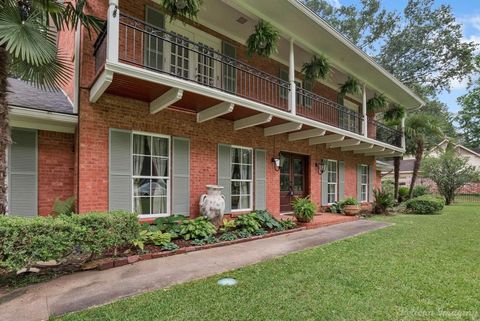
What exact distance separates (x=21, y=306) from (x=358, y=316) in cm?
397

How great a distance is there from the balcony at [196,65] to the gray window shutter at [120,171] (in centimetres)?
153

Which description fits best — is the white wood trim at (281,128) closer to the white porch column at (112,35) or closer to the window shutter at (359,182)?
the white porch column at (112,35)

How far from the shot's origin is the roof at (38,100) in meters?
5.86

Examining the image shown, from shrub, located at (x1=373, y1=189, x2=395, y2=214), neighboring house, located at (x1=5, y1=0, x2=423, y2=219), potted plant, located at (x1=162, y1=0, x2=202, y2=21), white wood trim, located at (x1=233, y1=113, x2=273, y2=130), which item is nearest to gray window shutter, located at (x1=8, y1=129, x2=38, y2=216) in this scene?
neighboring house, located at (x1=5, y1=0, x2=423, y2=219)

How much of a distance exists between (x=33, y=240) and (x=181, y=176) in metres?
3.59

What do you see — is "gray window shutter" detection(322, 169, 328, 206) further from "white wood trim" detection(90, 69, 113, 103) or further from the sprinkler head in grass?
"white wood trim" detection(90, 69, 113, 103)

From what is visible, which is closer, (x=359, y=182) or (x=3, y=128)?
(x=3, y=128)

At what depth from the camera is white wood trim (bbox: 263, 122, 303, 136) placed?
8.83 meters

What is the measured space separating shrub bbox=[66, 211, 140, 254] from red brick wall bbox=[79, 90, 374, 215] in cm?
124

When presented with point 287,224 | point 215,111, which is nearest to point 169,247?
point 215,111

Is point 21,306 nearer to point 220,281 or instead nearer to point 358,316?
point 220,281

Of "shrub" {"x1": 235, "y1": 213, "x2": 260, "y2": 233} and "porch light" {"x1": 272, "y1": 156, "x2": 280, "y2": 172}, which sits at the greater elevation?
"porch light" {"x1": 272, "y1": 156, "x2": 280, "y2": 172}

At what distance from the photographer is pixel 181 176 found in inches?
285

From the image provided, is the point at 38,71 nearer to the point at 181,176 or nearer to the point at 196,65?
the point at 181,176
